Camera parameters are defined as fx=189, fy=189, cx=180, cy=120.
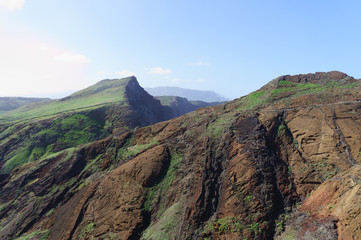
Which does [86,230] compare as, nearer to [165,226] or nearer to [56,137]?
[165,226]

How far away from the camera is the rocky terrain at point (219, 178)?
1391cm

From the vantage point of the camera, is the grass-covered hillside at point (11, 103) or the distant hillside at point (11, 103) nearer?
the grass-covered hillside at point (11, 103)

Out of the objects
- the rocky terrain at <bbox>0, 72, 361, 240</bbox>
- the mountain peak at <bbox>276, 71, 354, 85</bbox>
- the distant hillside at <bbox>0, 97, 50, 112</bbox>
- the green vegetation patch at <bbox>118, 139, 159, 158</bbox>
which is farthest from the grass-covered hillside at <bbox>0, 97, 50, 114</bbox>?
the mountain peak at <bbox>276, 71, 354, 85</bbox>

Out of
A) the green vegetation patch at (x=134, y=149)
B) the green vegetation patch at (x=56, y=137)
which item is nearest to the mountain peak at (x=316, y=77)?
the green vegetation patch at (x=134, y=149)

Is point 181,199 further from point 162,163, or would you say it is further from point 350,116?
point 350,116

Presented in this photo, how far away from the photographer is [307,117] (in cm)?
1977

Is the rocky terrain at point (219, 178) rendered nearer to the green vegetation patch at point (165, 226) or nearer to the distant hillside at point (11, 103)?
the green vegetation patch at point (165, 226)

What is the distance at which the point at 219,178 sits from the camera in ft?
57.7

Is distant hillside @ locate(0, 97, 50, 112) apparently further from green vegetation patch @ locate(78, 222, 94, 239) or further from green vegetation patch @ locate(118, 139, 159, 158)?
green vegetation patch @ locate(78, 222, 94, 239)

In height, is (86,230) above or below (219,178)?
below

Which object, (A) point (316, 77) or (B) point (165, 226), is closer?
(B) point (165, 226)

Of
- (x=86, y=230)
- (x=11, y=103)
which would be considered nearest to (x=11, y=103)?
(x=11, y=103)

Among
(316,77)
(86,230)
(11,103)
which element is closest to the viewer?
(86,230)

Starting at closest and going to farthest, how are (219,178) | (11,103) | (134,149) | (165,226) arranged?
(165,226), (219,178), (134,149), (11,103)
